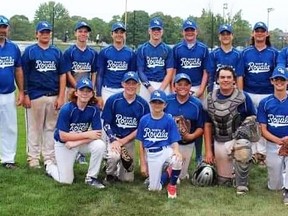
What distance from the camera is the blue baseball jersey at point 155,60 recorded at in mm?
7109

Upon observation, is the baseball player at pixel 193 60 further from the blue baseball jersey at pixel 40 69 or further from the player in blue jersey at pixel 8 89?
the player in blue jersey at pixel 8 89

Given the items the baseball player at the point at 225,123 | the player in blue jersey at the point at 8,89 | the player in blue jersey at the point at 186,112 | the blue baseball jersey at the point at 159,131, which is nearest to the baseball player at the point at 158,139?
the blue baseball jersey at the point at 159,131

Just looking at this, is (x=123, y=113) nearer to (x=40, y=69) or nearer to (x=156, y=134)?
(x=156, y=134)

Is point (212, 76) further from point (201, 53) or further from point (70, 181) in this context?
point (70, 181)

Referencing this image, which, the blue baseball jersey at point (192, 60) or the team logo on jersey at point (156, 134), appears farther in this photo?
the blue baseball jersey at point (192, 60)

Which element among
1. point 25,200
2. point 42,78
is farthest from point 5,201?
point 42,78

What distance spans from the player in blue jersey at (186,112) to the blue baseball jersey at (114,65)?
35.7 inches

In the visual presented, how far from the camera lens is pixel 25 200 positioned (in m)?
5.46

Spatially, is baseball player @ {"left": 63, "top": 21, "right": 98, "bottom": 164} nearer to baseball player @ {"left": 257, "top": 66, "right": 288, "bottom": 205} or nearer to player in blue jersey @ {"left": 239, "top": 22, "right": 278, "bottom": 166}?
player in blue jersey @ {"left": 239, "top": 22, "right": 278, "bottom": 166}

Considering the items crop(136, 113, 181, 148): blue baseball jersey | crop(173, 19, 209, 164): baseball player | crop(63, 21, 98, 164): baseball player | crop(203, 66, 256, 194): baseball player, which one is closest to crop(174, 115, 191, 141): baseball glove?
crop(203, 66, 256, 194): baseball player

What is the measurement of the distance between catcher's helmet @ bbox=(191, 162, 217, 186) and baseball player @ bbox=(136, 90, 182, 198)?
1.38 ft

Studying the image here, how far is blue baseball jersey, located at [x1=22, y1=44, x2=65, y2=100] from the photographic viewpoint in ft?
22.2

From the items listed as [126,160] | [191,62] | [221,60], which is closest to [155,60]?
[191,62]

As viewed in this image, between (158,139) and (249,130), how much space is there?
107 centimetres
